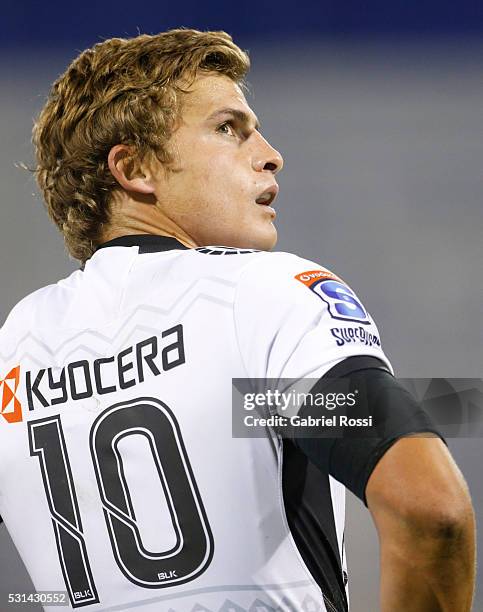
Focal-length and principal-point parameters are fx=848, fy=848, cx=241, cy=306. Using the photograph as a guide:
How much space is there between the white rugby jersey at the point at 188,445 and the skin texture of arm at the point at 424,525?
0.34 ft

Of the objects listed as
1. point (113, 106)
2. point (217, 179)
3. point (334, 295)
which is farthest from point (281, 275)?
point (113, 106)

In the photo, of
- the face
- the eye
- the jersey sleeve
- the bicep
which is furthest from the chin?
the bicep

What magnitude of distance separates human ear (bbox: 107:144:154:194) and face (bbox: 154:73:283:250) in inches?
0.8

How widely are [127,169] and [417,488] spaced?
0.59 m

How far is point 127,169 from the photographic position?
42.6 inches

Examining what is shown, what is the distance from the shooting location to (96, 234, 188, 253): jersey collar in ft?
3.11

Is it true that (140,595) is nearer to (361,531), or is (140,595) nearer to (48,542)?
(48,542)

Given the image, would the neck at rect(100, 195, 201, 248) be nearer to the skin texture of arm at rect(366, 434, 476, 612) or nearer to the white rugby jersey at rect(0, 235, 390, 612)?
the white rugby jersey at rect(0, 235, 390, 612)

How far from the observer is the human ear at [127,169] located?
41.8 inches

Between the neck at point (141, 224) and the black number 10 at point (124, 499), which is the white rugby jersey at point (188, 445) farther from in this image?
the neck at point (141, 224)

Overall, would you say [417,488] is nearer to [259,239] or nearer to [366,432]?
[366,432]

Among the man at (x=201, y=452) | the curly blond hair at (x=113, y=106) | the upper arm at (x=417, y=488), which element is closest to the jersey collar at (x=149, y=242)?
the man at (x=201, y=452)

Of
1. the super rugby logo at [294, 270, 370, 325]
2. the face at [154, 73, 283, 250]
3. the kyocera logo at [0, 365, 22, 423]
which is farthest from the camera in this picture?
the face at [154, 73, 283, 250]

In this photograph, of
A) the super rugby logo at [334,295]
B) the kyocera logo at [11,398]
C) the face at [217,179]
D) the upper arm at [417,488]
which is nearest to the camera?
the upper arm at [417,488]
